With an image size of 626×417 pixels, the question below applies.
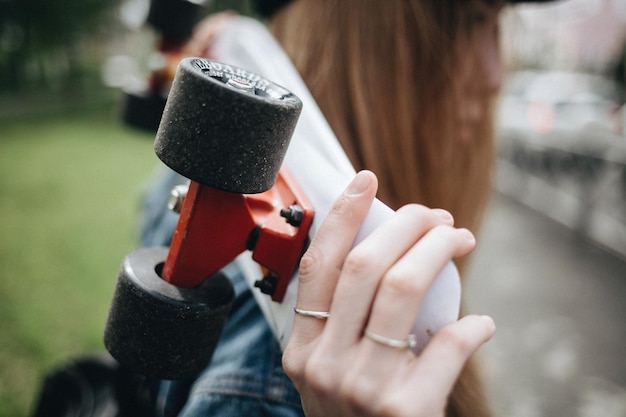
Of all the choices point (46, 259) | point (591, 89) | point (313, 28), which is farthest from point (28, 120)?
point (591, 89)

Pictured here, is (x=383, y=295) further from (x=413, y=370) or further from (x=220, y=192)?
(x=220, y=192)

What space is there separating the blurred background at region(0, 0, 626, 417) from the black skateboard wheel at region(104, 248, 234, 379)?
106 centimetres

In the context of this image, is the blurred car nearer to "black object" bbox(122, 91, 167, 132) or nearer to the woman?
the woman

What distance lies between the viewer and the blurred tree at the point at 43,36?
13789mm

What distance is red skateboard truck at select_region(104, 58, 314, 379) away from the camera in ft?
2.15

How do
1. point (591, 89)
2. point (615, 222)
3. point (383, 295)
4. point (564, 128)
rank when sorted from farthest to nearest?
1. point (591, 89)
2. point (564, 128)
3. point (615, 222)
4. point (383, 295)

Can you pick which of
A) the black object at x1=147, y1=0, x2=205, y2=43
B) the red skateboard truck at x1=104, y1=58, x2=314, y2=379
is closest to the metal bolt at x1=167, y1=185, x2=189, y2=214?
the red skateboard truck at x1=104, y1=58, x2=314, y2=379

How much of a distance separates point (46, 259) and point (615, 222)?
23.0 feet

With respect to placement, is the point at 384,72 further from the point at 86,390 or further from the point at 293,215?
the point at 86,390

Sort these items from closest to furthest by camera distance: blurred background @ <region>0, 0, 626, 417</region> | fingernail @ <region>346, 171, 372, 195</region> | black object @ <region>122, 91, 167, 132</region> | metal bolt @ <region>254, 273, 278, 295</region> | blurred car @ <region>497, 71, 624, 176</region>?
fingernail @ <region>346, 171, 372, 195</region>, metal bolt @ <region>254, 273, 278, 295</region>, black object @ <region>122, 91, 167, 132</region>, blurred background @ <region>0, 0, 626, 417</region>, blurred car @ <region>497, 71, 624, 176</region>

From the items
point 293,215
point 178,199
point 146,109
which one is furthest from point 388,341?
point 146,109

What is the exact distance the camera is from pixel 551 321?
430 cm

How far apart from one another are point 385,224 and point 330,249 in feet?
0.30

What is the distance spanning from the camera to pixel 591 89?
1435 centimetres
